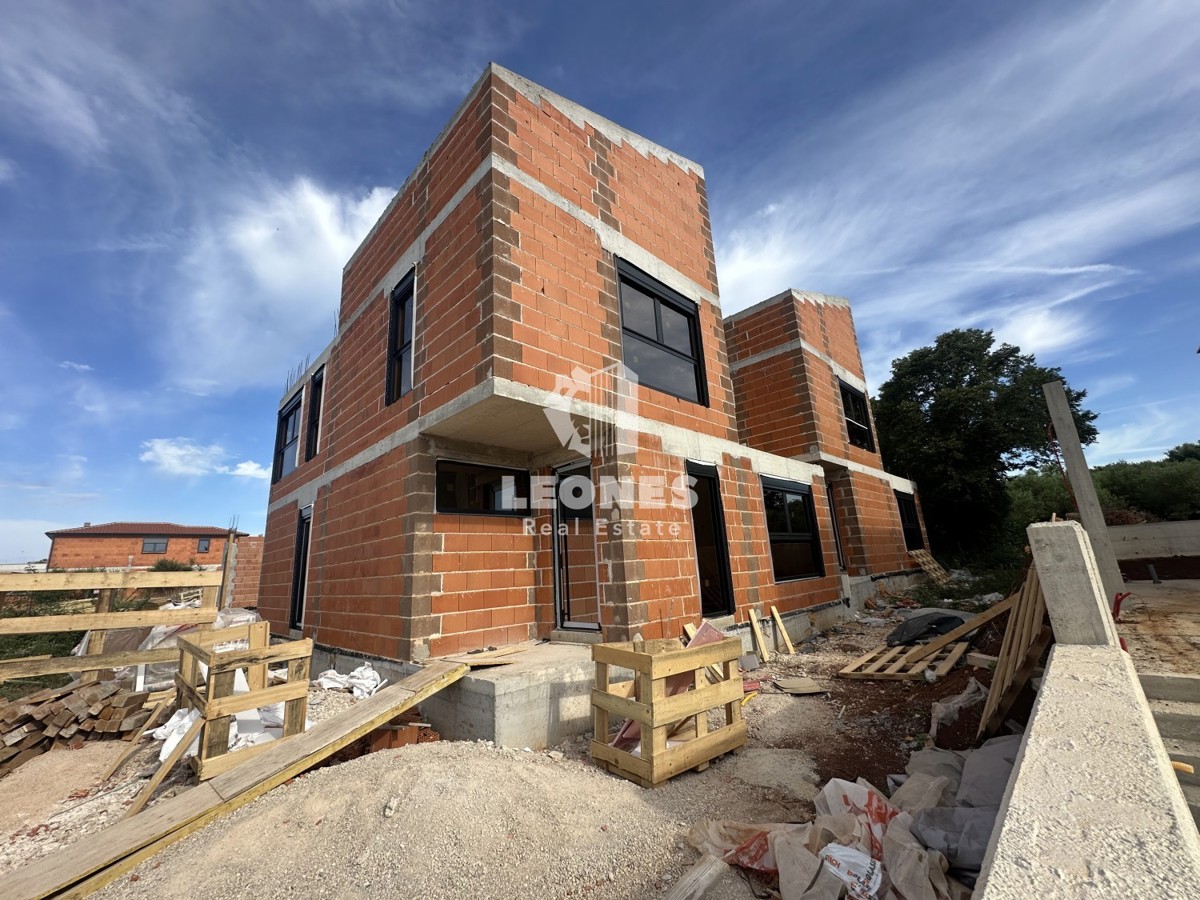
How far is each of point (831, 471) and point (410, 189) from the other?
464 inches

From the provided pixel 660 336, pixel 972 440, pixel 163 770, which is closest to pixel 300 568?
pixel 163 770

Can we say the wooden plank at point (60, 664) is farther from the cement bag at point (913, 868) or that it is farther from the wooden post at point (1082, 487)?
the wooden post at point (1082, 487)

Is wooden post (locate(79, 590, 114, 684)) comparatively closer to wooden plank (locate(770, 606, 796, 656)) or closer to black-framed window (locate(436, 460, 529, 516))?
black-framed window (locate(436, 460, 529, 516))

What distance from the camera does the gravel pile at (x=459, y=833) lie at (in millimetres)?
2867

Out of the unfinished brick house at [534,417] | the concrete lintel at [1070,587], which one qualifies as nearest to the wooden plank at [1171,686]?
the concrete lintel at [1070,587]

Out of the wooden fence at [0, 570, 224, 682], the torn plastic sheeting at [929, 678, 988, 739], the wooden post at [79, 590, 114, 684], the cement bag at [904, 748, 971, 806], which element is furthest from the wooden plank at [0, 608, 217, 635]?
the torn plastic sheeting at [929, 678, 988, 739]

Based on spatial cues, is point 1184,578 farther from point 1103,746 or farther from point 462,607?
point 462,607

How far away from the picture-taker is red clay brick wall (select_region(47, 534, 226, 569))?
122 ft

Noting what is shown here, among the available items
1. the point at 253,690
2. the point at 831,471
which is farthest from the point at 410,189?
the point at 831,471

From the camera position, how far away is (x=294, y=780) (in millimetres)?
4020

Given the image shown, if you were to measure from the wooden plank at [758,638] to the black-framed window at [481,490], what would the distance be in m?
3.99

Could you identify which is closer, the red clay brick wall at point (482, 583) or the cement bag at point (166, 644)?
the red clay brick wall at point (482, 583)

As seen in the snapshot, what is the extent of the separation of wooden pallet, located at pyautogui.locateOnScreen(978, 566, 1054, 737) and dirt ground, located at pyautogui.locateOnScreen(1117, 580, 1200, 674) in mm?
715

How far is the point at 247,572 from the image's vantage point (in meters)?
22.2
